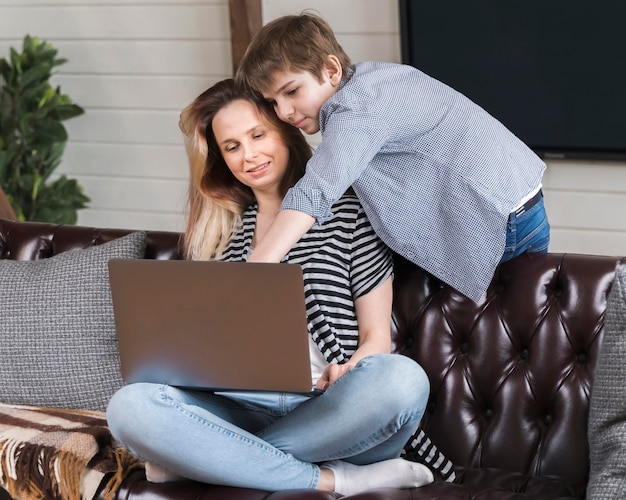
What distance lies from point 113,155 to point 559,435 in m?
2.56

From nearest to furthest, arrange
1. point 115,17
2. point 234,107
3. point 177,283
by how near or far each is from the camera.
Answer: point 177,283 < point 234,107 < point 115,17

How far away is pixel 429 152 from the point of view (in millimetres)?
1987

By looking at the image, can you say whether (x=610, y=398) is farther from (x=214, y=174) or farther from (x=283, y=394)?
(x=214, y=174)

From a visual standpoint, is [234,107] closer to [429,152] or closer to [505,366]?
[429,152]

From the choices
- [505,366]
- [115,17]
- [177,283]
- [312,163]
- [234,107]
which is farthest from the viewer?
[115,17]

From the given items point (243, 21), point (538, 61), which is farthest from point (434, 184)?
point (243, 21)

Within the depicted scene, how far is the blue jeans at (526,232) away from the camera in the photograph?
6.59ft

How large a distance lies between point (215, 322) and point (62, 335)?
611mm

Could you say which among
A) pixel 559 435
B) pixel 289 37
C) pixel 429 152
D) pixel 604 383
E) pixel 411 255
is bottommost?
pixel 559 435

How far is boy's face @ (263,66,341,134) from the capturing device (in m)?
2.00

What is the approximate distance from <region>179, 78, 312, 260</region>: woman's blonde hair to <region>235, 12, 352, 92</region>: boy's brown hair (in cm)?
10

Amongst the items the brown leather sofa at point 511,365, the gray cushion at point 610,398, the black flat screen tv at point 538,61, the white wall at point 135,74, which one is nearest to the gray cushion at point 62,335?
the brown leather sofa at point 511,365

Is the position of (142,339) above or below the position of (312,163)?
below

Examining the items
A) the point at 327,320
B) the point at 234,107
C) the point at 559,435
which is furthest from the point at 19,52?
the point at 559,435
